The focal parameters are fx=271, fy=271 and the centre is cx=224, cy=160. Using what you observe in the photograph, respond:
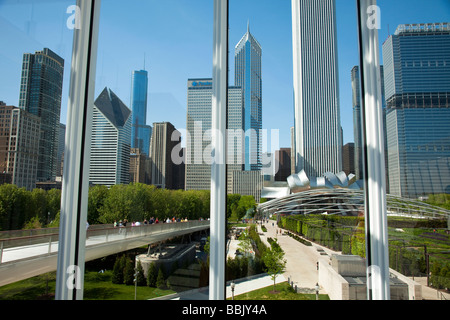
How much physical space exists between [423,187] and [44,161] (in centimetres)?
347

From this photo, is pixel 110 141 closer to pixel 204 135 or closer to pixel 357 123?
pixel 204 135

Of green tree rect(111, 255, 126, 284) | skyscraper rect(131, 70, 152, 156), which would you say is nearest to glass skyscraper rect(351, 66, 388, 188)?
skyscraper rect(131, 70, 152, 156)

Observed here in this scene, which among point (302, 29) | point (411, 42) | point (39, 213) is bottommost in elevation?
point (39, 213)

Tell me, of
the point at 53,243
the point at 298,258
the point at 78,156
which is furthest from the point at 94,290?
the point at 298,258

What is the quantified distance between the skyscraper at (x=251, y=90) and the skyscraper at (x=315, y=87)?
0.33 meters

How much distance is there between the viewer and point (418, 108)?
2422 mm

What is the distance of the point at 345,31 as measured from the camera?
7.82 ft

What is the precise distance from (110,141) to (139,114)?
1.21ft

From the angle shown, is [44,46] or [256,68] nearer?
[256,68]

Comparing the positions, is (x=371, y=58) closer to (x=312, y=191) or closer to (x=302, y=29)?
(x=302, y=29)

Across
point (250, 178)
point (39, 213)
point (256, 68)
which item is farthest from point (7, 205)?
point (256, 68)

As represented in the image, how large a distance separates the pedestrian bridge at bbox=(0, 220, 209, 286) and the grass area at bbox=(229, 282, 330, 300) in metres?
0.65

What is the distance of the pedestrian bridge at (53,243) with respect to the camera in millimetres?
2318

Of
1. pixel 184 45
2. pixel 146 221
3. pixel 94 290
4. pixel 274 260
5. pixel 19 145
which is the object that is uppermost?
pixel 184 45
